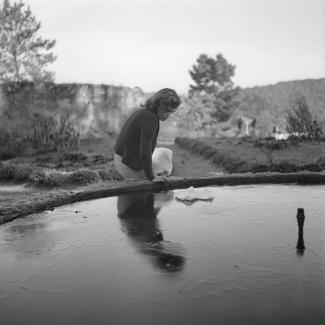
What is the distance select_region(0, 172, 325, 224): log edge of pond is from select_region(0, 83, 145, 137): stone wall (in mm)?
11057

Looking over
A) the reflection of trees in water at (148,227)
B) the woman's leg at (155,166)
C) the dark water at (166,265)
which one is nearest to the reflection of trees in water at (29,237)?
the dark water at (166,265)

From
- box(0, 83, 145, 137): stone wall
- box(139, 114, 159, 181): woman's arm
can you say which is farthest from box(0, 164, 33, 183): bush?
box(0, 83, 145, 137): stone wall

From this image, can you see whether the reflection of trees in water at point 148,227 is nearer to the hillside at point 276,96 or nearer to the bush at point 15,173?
the bush at point 15,173

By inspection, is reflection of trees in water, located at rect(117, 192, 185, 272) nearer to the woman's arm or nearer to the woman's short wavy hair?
the woman's arm

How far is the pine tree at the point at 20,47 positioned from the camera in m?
16.9

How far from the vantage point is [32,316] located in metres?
1.35

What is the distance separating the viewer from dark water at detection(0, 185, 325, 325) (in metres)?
1.35

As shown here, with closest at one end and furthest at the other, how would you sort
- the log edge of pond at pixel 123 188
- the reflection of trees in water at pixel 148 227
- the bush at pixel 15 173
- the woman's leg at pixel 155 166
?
the reflection of trees in water at pixel 148 227, the log edge of pond at pixel 123 188, the woman's leg at pixel 155 166, the bush at pixel 15 173

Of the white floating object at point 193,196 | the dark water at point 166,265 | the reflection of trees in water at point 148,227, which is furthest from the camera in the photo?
the white floating object at point 193,196

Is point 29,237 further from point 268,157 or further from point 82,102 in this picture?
point 82,102

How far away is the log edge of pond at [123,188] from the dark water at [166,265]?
105 mm

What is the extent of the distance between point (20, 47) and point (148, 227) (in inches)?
654

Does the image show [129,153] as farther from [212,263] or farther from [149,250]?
[212,263]

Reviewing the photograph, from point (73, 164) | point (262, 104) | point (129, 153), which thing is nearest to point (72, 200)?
point (129, 153)
